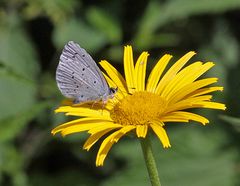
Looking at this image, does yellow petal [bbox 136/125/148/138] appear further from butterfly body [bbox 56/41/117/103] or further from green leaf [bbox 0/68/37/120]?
green leaf [bbox 0/68/37/120]

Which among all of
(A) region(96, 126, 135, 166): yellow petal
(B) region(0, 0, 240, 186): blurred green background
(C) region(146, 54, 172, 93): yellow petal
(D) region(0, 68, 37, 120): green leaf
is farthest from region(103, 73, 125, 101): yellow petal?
(D) region(0, 68, 37, 120): green leaf

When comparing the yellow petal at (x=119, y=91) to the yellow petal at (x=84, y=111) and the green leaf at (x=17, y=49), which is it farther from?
the green leaf at (x=17, y=49)

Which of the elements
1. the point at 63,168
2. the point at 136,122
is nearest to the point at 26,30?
the point at 63,168

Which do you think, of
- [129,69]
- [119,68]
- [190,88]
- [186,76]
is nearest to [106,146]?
[190,88]

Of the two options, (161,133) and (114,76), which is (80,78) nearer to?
(114,76)

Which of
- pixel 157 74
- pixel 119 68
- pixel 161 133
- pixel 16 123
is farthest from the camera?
pixel 119 68
